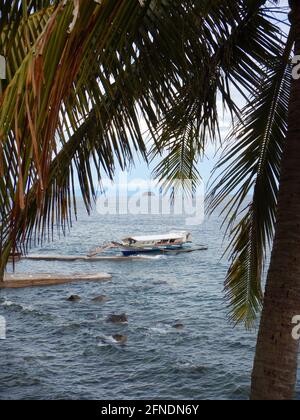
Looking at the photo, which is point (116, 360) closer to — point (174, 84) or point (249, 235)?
point (249, 235)

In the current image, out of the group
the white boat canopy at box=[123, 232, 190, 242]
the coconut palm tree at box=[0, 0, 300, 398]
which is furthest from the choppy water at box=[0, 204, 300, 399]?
the coconut palm tree at box=[0, 0, 300, 398]

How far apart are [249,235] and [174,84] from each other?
244 cm

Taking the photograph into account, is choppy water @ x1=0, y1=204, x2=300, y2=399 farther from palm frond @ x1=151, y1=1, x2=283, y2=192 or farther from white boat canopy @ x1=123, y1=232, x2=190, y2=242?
palm frond @ x1=151, y1=1, x2=283, y2=192

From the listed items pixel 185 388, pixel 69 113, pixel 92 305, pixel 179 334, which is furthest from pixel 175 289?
pixel 69 113

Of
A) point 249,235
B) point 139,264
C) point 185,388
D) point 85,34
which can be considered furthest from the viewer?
point 139,264

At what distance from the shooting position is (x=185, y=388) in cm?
1848

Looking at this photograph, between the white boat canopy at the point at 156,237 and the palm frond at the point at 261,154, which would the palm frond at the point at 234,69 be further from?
the white boat canopy at the point at 156,237

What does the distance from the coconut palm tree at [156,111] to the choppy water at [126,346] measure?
14.3 m

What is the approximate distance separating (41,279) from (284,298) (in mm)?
36229

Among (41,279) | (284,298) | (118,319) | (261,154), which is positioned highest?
(261,154)

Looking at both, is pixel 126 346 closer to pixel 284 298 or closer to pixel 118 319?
pixel 118 319

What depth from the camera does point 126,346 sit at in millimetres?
23594

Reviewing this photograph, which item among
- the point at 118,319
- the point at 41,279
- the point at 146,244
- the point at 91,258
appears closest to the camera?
the point at 118,319

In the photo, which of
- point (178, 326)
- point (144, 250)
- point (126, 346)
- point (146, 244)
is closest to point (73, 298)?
point (178, 326)
